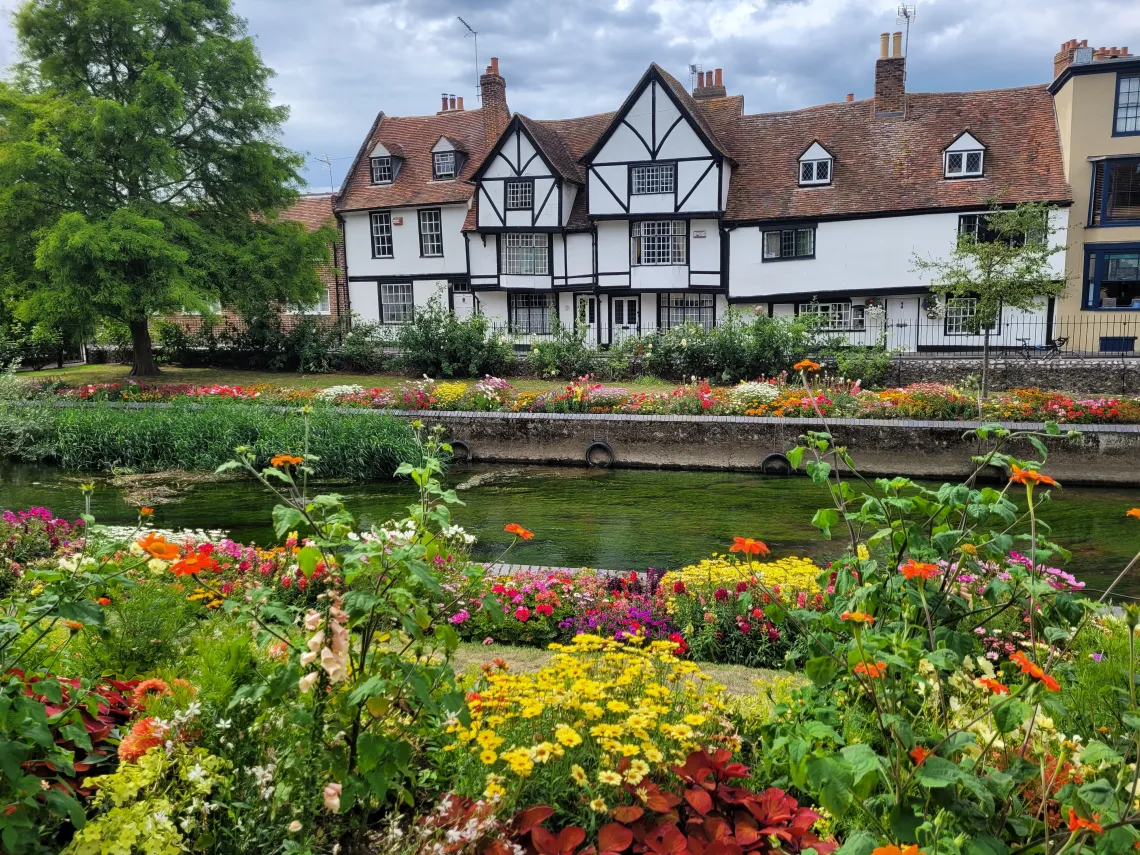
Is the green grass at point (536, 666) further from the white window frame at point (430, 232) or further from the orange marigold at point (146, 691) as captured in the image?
the white window frame at point (430, 232)

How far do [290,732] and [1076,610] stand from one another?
115 inches

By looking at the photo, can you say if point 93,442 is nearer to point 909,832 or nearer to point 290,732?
point 290,732

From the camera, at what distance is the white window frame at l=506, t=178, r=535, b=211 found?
3017 centimetres

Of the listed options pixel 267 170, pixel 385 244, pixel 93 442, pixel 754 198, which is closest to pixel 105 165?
pixel 267 170

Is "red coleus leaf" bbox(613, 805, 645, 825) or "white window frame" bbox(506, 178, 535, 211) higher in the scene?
"white window frame" bbox(506, 178, 535, 211)

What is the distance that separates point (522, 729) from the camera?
11.3 feet

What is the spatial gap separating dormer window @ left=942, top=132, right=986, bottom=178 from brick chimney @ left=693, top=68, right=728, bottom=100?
9.71 meters

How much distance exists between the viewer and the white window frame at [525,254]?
30953mm

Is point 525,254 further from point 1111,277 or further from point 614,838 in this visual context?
point 614,838

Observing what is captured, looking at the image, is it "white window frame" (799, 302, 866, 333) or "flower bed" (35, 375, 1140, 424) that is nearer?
"flower bed" (35, 375, 1140, 424)

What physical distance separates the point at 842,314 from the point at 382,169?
1911 cm

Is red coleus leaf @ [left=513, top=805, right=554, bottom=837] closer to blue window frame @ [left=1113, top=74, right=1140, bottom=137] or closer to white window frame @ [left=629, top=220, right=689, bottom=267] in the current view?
white window frame @ [left=629, top=220, right=689, bottom=267]

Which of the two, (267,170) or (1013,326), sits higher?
(267,170)

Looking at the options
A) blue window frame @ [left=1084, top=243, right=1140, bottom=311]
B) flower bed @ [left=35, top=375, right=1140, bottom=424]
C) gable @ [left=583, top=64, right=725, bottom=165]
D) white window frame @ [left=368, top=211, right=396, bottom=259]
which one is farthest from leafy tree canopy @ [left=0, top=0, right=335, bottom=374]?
blue window frame @ [left=1084, top=243, right=1140, bottom=311]
